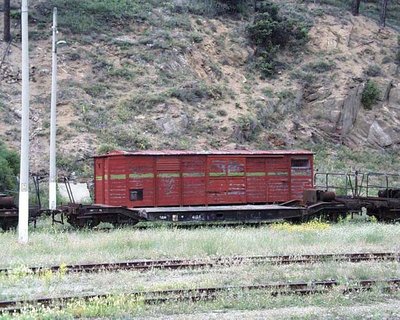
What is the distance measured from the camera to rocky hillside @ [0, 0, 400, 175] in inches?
1344

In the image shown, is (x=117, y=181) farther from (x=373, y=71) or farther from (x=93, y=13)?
(x=373, y=71)

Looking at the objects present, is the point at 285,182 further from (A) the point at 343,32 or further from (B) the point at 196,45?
(A) the point at 343,32

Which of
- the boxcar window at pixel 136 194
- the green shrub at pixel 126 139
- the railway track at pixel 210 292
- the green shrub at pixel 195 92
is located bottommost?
the railway track at pixel 210 292

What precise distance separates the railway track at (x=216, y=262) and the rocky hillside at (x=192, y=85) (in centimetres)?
1771

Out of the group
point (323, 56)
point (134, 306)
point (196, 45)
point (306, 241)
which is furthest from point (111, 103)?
point (134, 306)

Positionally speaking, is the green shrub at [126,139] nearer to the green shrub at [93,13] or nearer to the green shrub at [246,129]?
the green shrub at [246,129]

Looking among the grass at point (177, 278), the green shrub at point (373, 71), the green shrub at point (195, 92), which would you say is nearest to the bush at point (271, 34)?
the green shrub at point (373, 71)

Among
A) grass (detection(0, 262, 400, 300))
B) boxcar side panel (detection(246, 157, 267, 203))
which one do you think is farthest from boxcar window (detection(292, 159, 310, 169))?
grass (detection(0, 262, 400, 300))

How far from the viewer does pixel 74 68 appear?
3819 centimetres

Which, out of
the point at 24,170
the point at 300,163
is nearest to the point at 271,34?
the point at 300,163

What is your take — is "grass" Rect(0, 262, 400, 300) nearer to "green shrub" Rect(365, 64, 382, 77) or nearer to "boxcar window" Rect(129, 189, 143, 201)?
"boxcar window" Rect(129, 189, 143, 201)

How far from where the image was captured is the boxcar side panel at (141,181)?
2219 centimetres

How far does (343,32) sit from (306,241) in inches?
1346

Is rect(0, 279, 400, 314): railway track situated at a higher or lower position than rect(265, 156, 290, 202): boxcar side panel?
lower
